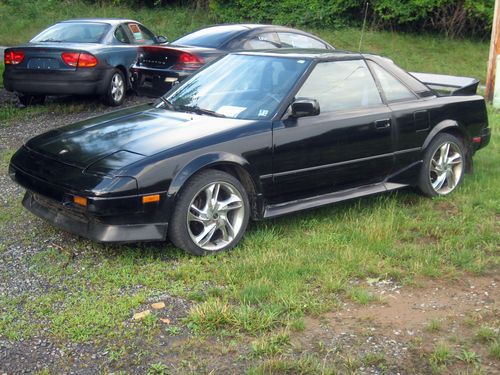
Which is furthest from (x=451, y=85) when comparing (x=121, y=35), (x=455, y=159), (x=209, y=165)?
(x=121, y=35)

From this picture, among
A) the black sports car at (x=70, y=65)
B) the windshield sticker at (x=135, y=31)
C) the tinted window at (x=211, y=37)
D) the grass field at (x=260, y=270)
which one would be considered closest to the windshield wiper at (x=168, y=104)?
the grass field at (x=260, y=270)

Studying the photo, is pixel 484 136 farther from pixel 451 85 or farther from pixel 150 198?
pixel 150 198

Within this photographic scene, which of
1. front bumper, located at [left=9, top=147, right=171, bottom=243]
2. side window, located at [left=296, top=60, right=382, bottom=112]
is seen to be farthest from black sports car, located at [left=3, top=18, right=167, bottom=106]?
front bumper, located at [left=9, top=147, right=171, bottom=243]

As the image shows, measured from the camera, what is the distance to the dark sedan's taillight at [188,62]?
10172 millimetres

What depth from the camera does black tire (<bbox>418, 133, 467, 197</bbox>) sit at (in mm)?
6801

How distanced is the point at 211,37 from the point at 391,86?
16.5 feet

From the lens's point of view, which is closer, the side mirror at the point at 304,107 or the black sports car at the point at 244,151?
the black sports car at the point at 244,151

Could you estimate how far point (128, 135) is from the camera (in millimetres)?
5496

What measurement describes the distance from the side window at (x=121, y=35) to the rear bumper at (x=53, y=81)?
140cm

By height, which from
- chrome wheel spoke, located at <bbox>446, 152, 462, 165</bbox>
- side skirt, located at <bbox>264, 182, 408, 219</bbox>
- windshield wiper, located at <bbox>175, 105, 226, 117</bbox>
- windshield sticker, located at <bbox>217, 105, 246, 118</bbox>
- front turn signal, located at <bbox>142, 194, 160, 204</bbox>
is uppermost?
windshield sticker, located at <bbox>217, 105, 246, 118</bbox>

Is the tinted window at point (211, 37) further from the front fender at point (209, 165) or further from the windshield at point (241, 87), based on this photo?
the front fender at point (209, 165)

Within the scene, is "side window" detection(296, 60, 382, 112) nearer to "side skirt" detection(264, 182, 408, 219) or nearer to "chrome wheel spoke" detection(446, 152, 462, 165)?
"side skirt" detection(264, 182, 408, 219)

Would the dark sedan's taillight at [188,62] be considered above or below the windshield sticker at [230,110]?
below

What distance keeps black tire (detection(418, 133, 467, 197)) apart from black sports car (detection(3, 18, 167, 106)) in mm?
5872
